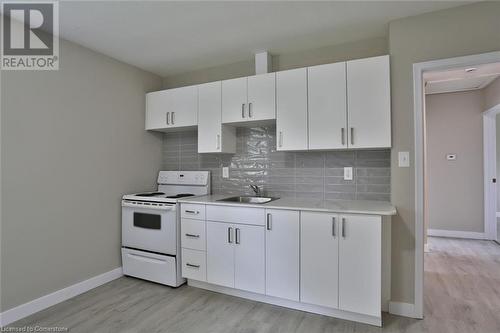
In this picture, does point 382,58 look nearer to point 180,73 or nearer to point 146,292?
point 180,73

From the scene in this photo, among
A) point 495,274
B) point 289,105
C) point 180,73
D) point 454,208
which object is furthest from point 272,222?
point 454,208

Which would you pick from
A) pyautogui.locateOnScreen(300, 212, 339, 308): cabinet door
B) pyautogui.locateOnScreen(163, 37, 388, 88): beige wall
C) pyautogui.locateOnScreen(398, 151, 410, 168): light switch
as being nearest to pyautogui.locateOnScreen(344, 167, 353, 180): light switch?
pyautogui.locateOnScreen(398, 151, 410, 168): light switch

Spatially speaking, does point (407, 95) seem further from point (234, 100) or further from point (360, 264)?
point (234, 100)

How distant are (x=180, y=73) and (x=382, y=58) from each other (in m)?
2.48

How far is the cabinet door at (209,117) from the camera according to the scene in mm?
3014

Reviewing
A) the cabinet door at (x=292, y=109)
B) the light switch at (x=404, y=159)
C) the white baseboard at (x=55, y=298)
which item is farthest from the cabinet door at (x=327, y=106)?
the white baseboard at (x=55, y=298)

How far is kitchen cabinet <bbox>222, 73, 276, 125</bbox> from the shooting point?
2.72m

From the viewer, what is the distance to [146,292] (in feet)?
9.01

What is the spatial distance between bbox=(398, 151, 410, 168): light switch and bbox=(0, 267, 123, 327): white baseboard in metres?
3.16

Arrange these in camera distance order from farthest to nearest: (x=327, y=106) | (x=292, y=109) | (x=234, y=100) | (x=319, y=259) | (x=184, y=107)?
(x=184, y=107)
(x=234, y=100)
(x=292, y=109)
(x=327, y=106)
(x=319, y=259)

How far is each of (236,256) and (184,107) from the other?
181cm

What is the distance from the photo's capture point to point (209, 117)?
306 centimetres

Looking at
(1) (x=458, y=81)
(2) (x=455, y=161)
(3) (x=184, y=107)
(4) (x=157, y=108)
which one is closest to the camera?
(3) (x=184, y=107)

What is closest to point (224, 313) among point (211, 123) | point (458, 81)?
point (211, 123)
